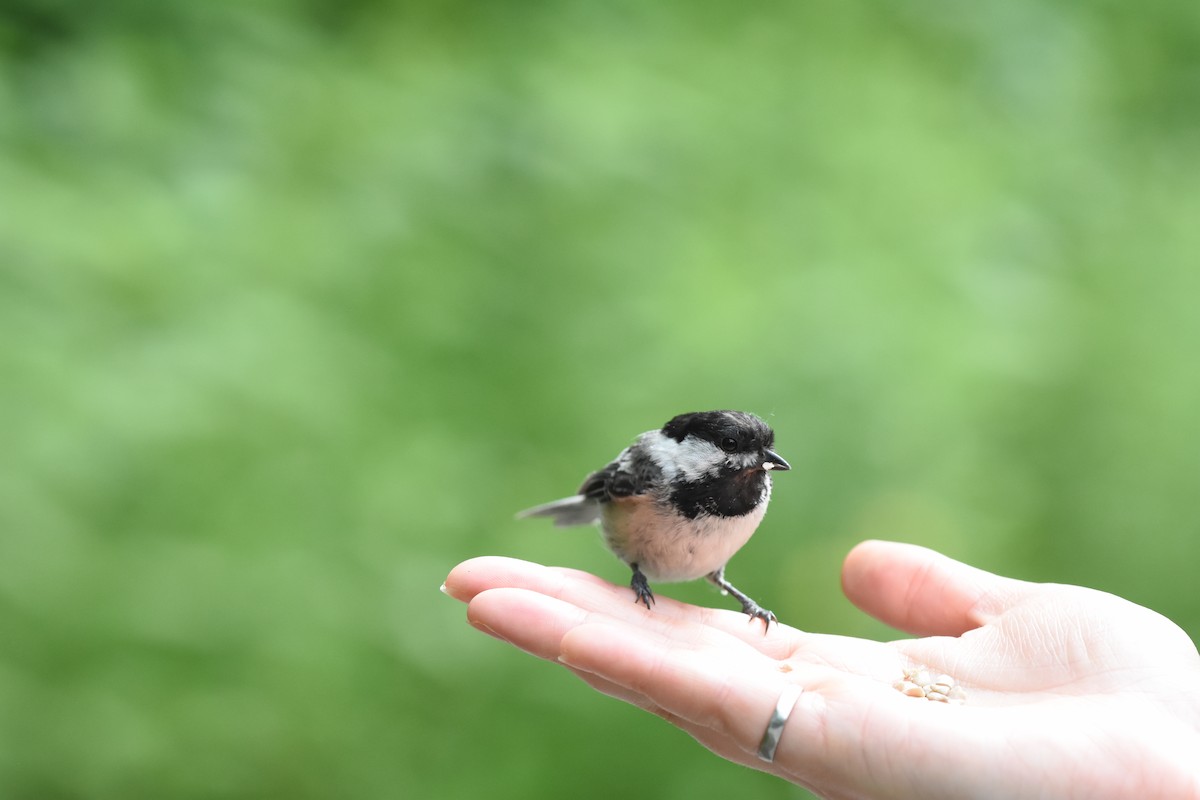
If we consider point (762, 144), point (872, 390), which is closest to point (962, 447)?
point (872, 390)

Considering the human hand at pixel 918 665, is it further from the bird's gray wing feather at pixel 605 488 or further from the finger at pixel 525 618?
the bird's gray wing feather at pixel 605 488

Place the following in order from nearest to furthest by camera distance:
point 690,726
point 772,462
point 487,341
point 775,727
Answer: point 775,727 → point 690,726 → point 772,462 → point 487,341

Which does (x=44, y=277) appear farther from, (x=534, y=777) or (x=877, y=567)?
(x=877, y=567)

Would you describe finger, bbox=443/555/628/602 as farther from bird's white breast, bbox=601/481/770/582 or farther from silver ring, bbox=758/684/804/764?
silver ring, bbox=758/684/804/764

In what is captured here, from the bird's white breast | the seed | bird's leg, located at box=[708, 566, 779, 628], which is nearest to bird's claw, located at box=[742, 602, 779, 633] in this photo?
bird's leg, located at box=[708, 566, 779, 628]

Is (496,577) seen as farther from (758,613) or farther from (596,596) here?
(758,613)

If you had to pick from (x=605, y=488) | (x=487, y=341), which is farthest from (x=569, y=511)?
(x=487, y=341)
